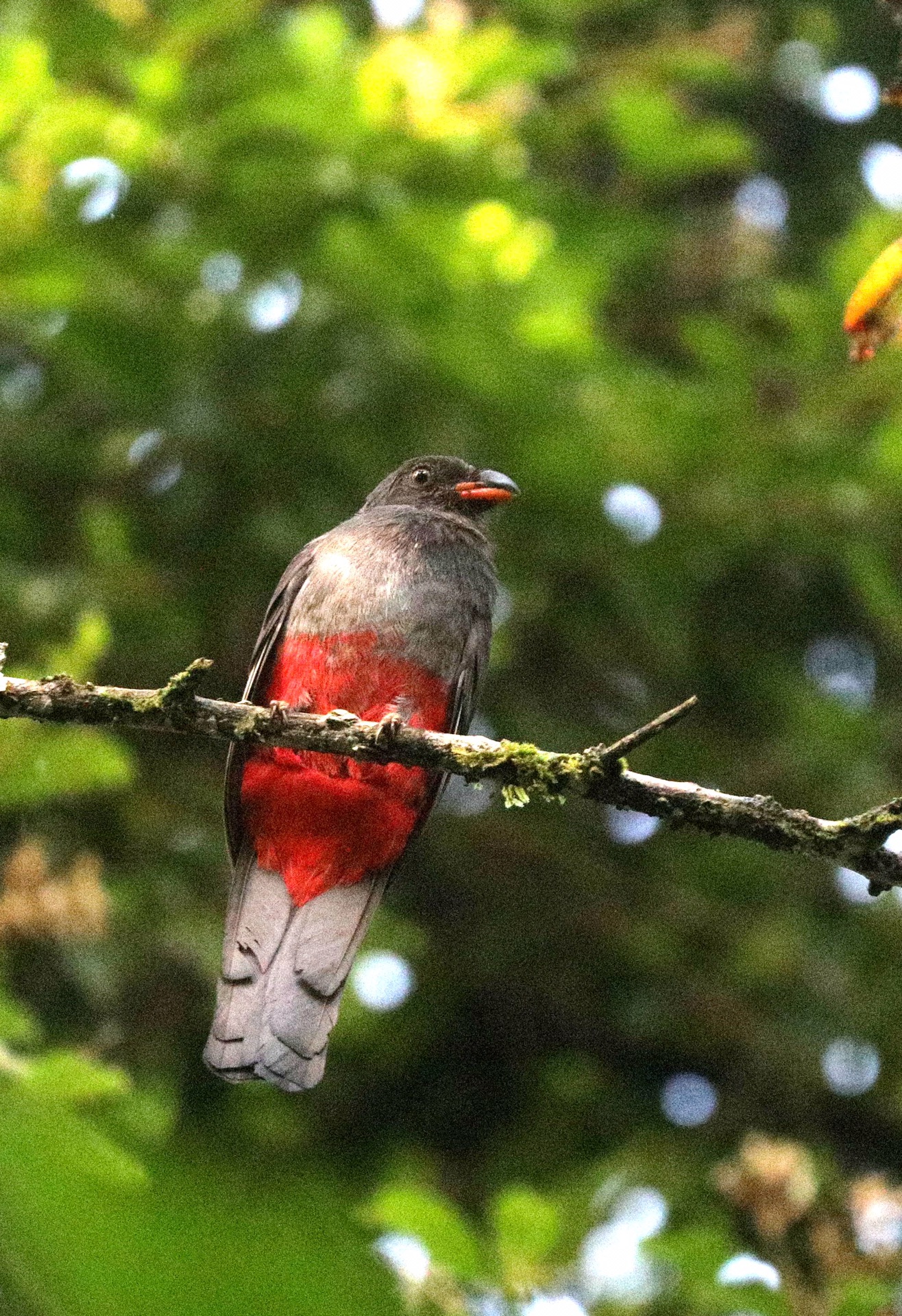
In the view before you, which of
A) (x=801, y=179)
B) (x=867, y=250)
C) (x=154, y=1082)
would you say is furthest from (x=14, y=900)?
(x=801, y=179)

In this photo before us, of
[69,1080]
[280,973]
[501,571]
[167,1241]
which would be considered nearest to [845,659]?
[501,571]

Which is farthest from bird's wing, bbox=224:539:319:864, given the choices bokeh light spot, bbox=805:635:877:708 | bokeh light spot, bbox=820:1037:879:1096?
bokeh light spot, bbox=805:635:877:708

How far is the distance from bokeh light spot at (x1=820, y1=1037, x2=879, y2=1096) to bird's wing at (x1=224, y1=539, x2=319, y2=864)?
2588 millimetres

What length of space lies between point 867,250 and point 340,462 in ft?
5.36

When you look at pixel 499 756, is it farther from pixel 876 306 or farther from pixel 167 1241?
pixel 167 1241

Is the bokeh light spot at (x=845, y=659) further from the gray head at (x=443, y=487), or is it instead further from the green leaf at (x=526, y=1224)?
the green leaf at (x=526, y=1224)

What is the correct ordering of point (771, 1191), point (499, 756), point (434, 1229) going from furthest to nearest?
1. point (771, 1191)
2. point (434, 1229)
3. point (499, 756)

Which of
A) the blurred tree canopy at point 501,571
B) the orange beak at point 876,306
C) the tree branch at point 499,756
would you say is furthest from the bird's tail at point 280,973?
the orange beak at point 876,306

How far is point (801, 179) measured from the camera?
738 centimetres

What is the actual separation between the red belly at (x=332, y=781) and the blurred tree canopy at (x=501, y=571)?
1.35 ft

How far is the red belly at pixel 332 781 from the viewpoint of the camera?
361 centimetres

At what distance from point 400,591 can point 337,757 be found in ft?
1.42

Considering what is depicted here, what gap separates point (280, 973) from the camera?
3414 millimetres

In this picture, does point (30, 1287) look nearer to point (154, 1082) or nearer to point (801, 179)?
point (154, 1082)
